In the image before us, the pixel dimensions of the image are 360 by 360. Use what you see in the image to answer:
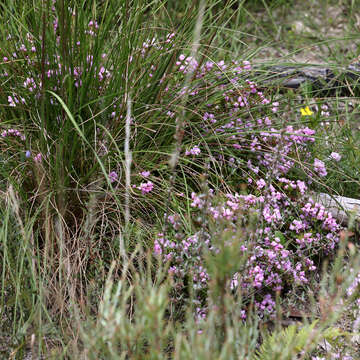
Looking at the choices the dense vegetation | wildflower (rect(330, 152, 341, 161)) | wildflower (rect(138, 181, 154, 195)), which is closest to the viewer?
the dense vegetation

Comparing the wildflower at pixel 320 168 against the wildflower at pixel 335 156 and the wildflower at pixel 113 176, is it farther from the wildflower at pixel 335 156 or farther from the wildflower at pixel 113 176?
the wildflower at pixel 113 176

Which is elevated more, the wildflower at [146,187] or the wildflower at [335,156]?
the wildflower at [335,156]

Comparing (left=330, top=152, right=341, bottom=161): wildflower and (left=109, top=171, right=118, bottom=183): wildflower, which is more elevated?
(left=330, top=152, right=341, bottom=161): wildflower

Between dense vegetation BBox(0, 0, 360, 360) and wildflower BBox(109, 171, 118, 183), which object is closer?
dense vegetation BBox(0, 0, 360, 360)

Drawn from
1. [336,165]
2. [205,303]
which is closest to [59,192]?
[205,303]

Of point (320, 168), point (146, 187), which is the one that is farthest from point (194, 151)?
point (320, 168)

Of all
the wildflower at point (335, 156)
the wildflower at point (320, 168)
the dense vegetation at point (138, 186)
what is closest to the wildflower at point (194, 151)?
the dense vegetation at point (138, 186)

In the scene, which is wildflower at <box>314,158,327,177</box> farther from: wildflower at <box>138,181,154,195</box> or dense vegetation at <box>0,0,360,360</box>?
wildflower at <box>138,181,154,195</box>

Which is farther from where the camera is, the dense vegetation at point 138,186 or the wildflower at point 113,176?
the wildflower at point 113,176

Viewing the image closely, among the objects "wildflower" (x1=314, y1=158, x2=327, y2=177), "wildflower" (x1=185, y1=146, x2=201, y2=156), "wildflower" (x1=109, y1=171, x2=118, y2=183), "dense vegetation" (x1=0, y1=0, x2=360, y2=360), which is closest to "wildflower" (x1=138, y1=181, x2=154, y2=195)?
"dense vegetation" (x1=0, y1=0, x2=360, y2=360)

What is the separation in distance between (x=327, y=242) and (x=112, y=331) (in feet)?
4.27

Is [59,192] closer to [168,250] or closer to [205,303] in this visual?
[168,250]

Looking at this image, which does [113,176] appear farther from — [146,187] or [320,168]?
[320,168]

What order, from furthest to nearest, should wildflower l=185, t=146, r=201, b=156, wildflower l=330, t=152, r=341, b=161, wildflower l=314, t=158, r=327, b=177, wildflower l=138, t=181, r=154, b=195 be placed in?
wildflower l=330, t=152, r=341, b=161, wildflower l=314, t=158, r=327, b=177, wildflower l=185, t=146, r=201, b=156, wildflower l=138, t=181, r=154, b=195
